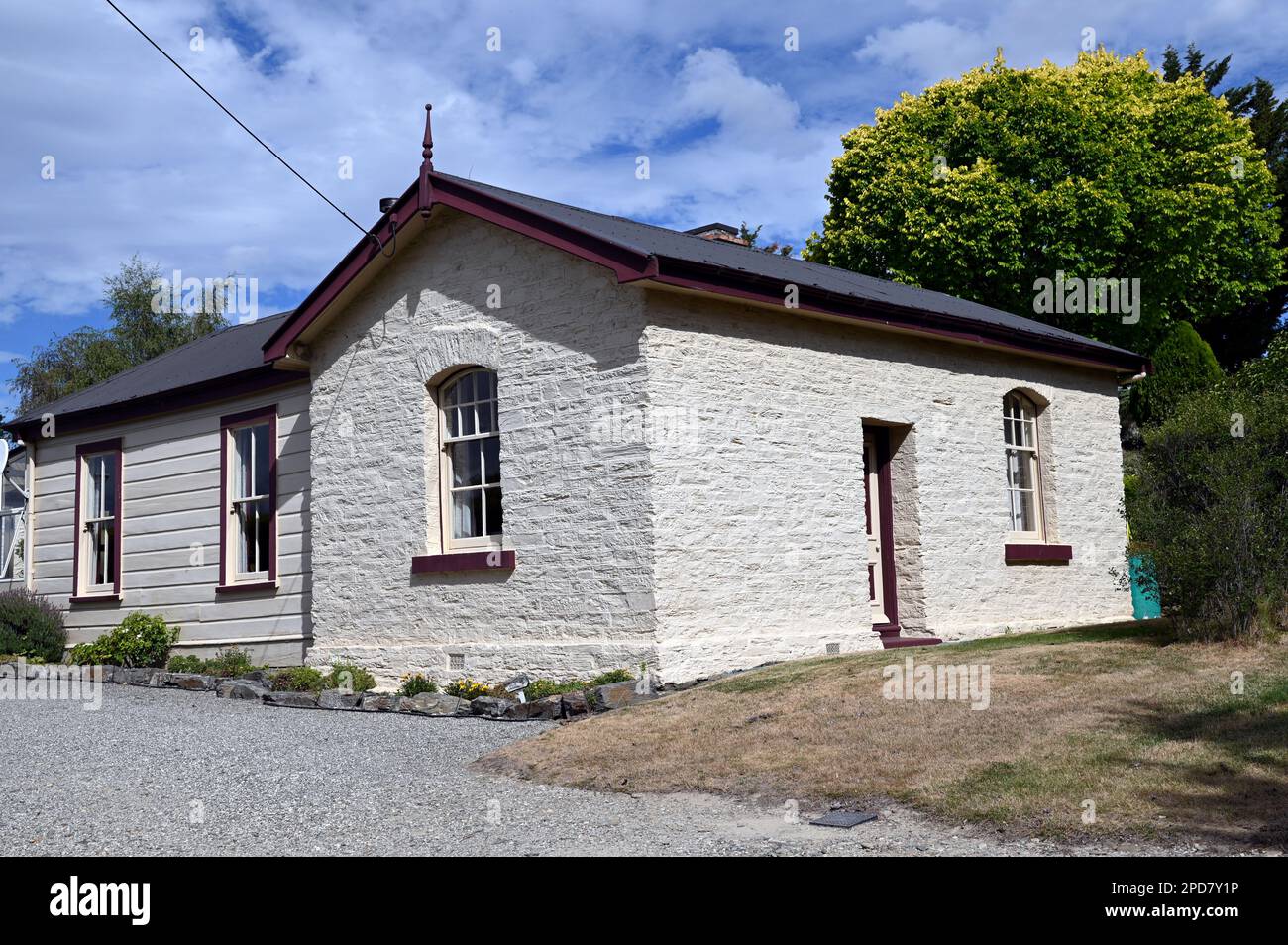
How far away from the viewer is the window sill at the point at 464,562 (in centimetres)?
1224

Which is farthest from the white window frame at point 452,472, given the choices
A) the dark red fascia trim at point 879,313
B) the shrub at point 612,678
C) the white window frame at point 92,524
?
the white window frame at point 92,524

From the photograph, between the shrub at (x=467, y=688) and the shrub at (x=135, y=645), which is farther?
the shrub at (x=135, y=645)

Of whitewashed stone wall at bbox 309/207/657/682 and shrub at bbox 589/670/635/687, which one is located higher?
whitewashed stone wall at bbox 309/207/657/682

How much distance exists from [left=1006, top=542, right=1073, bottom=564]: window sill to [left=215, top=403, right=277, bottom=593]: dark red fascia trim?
360 inches

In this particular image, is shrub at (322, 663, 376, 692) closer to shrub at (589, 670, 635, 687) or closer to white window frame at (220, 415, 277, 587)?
white window frame at (220, 415, 277, 587)

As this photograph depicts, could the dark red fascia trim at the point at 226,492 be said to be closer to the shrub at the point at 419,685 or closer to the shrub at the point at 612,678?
the shrub at the point at 419,685

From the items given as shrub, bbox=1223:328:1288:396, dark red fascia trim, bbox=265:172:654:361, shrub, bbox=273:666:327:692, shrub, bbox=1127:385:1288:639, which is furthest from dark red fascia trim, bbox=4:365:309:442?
shrub, bbox=1223:328:1288:396

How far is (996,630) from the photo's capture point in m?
14.6

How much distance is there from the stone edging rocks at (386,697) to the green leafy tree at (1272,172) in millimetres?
28504

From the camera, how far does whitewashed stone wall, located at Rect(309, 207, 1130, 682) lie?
1143 centimetres

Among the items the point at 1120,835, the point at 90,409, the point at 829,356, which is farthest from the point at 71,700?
the point at 1120,835

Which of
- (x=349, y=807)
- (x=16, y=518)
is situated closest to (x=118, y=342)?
(x=16, y=518)

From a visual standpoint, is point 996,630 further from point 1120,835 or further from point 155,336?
point 155,336

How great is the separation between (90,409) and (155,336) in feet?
67.2
